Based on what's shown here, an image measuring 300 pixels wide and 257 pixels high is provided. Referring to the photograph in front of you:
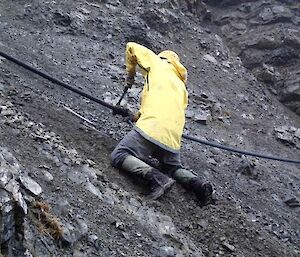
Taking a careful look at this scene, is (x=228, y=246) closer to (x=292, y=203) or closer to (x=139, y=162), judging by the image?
(x=139, y=162)

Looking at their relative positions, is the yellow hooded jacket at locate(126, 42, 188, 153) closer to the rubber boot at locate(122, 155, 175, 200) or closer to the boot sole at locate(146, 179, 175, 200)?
the rubber boot at locate(122, 155, 175, 200)

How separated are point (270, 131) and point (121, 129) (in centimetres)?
395

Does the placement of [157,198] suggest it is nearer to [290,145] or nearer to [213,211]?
[213,211]

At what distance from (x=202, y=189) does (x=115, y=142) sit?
1318mm

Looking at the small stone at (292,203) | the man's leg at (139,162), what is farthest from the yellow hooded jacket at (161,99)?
the small stone at (292,203)

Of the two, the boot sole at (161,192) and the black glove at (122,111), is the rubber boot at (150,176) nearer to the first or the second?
the boot sole at (161,192)

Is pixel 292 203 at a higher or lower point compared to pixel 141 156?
lower

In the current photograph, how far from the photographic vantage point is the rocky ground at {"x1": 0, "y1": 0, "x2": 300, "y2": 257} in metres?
4.49

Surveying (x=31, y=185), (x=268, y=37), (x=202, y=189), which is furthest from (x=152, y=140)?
(x=268, y=37)

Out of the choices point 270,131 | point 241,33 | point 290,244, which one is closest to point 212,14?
point 241,33

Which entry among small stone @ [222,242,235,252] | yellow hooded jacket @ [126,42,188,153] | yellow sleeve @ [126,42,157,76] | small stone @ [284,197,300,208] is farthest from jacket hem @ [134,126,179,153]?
small stone @ [284,197,300,208]

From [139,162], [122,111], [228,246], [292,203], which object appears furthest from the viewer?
[292,203]

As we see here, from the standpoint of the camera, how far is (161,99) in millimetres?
6238

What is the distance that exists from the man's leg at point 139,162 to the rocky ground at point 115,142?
139mm
